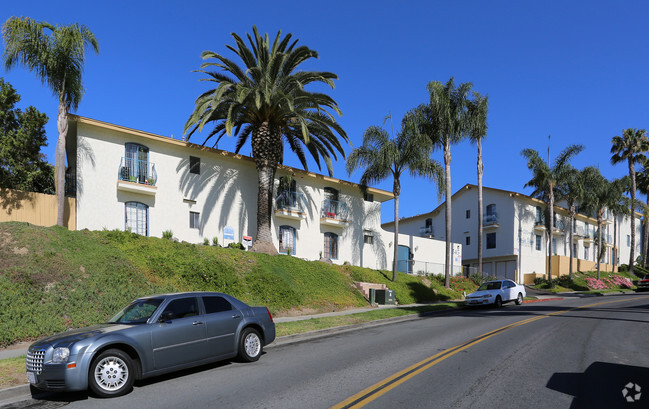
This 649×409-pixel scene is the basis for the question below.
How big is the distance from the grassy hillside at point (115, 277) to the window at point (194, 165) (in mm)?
A: 5521

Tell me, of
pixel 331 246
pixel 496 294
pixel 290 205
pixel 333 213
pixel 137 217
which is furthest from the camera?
pixel 331 246

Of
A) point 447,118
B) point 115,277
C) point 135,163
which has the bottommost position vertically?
point 115,277

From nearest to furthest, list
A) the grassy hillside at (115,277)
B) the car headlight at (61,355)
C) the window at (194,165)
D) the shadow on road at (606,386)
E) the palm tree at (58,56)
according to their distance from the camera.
Answer: the shadow on road at (606,386) < the car headlight at (61,355) < the grassy hillside at (115,277) < the palm tree at (58,56) < the window at (194,165)

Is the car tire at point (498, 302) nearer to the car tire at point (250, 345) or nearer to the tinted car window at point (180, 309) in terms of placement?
the car tire at point (250, 345)

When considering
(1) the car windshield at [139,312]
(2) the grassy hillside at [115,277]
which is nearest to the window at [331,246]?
(2) the grassy hillside at [115,277]

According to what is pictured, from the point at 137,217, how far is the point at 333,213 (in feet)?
39.9

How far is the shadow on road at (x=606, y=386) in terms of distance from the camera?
6289 millimetres

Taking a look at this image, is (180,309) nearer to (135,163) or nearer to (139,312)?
(139,312)

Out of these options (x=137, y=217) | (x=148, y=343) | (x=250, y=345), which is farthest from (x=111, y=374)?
(x=137, y=217)

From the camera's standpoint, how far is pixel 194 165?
24.9m

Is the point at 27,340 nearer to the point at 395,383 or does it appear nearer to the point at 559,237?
the point at 395,383

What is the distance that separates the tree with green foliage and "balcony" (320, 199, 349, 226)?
1536cm

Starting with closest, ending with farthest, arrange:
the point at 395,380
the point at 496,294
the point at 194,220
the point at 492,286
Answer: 1. the point at 395,380
2. the point at 496,294
3. the point at 492,286
4. the point at 194,220

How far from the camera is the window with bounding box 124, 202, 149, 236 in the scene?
2262 centimetres
